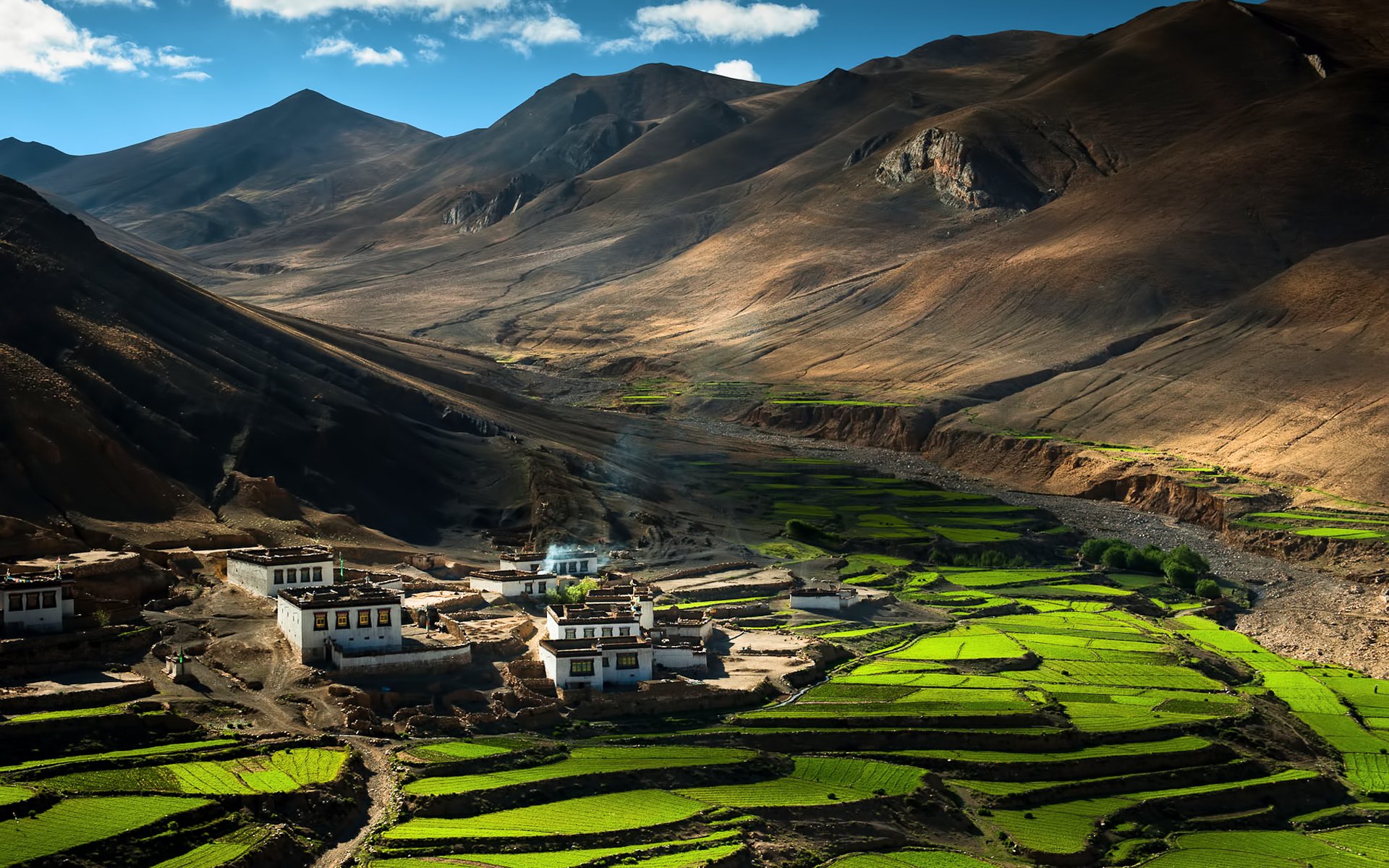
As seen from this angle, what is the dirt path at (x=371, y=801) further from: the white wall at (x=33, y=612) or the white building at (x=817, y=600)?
the white building at (x=817, y=600)

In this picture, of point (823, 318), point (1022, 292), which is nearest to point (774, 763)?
point (1022, 292)

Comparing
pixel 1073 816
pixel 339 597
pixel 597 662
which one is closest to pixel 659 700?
pixel 597 662

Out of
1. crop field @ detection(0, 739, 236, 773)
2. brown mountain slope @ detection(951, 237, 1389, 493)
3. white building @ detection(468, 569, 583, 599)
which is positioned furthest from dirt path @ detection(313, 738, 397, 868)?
brown mountain slope @ detection(951, 237, 1389, 493)

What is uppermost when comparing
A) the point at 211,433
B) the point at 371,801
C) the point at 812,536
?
the point at 211,433

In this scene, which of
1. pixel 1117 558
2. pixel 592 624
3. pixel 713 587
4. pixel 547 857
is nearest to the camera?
pixel 547 857

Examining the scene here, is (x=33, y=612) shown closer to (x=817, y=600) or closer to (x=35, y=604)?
(x=35, y=604)

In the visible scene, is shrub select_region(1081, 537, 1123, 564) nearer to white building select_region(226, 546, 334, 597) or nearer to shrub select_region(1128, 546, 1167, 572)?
shrub select_region(1128, 546, 1167, 572)

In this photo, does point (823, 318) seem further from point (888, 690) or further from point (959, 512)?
point (888, 690)
